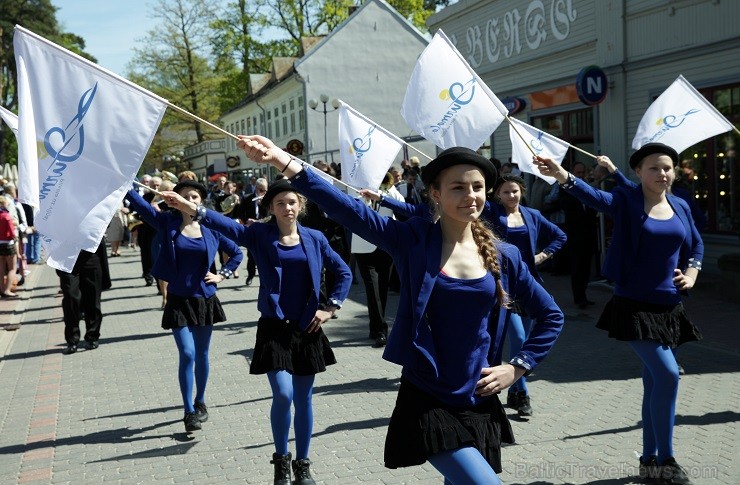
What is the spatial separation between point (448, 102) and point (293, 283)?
9.00ft

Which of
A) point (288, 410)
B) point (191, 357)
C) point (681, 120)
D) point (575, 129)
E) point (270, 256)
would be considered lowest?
point (288, 410)

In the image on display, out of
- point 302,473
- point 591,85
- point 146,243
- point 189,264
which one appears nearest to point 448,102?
point 189,264

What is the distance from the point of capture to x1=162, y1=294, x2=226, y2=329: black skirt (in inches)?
271

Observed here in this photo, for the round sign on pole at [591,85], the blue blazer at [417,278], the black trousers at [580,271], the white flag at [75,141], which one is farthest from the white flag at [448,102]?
the round sign on pole at [591,85]

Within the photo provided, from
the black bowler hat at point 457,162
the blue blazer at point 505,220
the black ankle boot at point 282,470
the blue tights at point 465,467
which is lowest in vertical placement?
the black ankle boot at point 282,470

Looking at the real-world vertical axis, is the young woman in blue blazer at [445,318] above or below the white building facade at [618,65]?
below

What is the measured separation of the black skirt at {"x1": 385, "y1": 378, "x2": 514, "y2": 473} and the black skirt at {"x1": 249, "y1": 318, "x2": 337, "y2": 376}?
193 cm

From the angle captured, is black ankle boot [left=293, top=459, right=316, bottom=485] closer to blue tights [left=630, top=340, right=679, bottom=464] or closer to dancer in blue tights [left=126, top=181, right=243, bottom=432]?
dancer in blue tights [left=126, top=181, right=243, bottom=432]

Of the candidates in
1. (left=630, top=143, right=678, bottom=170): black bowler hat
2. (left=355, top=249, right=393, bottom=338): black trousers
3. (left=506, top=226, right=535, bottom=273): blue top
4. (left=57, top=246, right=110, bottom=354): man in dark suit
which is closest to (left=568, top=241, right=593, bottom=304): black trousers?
(left=355, top=249, right=393, bottom=338): black trousers

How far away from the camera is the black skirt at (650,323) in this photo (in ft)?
17.3

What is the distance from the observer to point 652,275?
5.46 meters

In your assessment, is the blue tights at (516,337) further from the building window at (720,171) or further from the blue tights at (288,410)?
the building window at (720,171)

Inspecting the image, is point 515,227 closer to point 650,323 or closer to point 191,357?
point 650,323

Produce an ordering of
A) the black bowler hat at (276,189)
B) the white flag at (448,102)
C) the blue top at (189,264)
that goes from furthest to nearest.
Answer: the white flag at (448,102)
the blue top at (189,264)
the black bowler hat at (276,189)
